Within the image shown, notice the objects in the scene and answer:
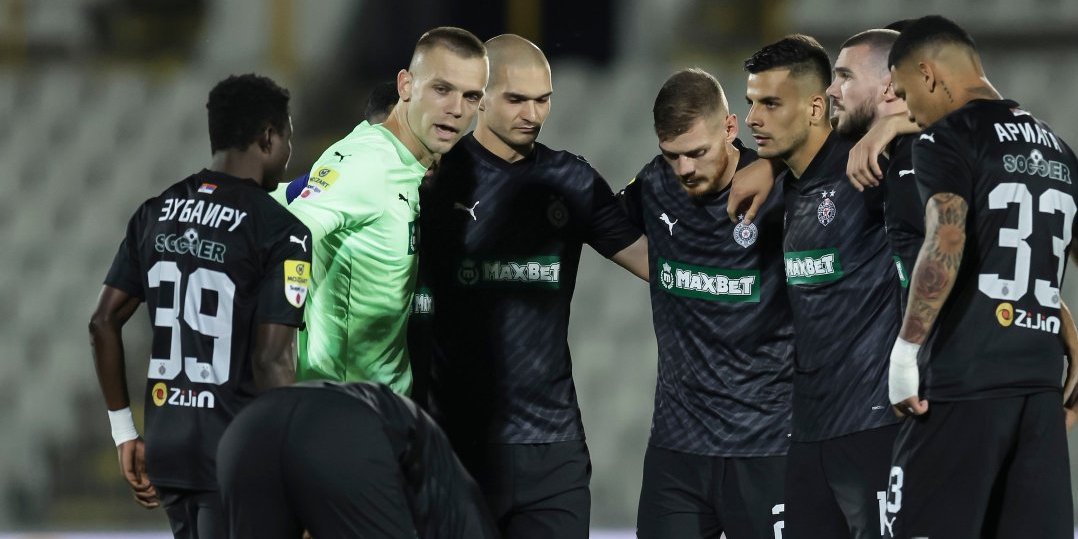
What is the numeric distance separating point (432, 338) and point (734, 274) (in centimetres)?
100

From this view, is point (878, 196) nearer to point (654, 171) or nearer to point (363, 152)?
point (654, 171)

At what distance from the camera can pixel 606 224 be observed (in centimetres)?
478

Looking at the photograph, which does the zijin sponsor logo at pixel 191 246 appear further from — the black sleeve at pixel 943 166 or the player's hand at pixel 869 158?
the black sleeve at pixel 943 166

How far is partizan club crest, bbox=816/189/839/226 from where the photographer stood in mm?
4250

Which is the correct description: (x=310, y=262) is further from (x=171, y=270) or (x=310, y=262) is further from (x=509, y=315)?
(x=509, y=315)

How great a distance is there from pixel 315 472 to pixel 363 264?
143cm

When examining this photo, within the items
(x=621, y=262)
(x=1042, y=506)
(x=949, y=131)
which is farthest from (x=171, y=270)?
(x=1042, y=506)

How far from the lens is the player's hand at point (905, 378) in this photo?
3.66m

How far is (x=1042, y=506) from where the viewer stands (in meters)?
3.68

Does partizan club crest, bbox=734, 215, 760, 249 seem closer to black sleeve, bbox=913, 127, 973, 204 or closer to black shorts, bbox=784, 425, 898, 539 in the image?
Answer: black shorts, bbox=784, 425, 898, 539

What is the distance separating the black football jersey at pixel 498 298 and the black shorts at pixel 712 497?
1.16 feet

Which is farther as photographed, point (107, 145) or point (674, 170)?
point (107, 145)

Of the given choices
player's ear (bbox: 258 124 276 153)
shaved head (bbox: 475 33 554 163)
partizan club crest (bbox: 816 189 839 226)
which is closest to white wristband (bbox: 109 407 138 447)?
player's ear (bbox: 258 124 276 153)

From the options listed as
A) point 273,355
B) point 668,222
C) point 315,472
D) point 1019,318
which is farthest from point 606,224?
point 315,472
